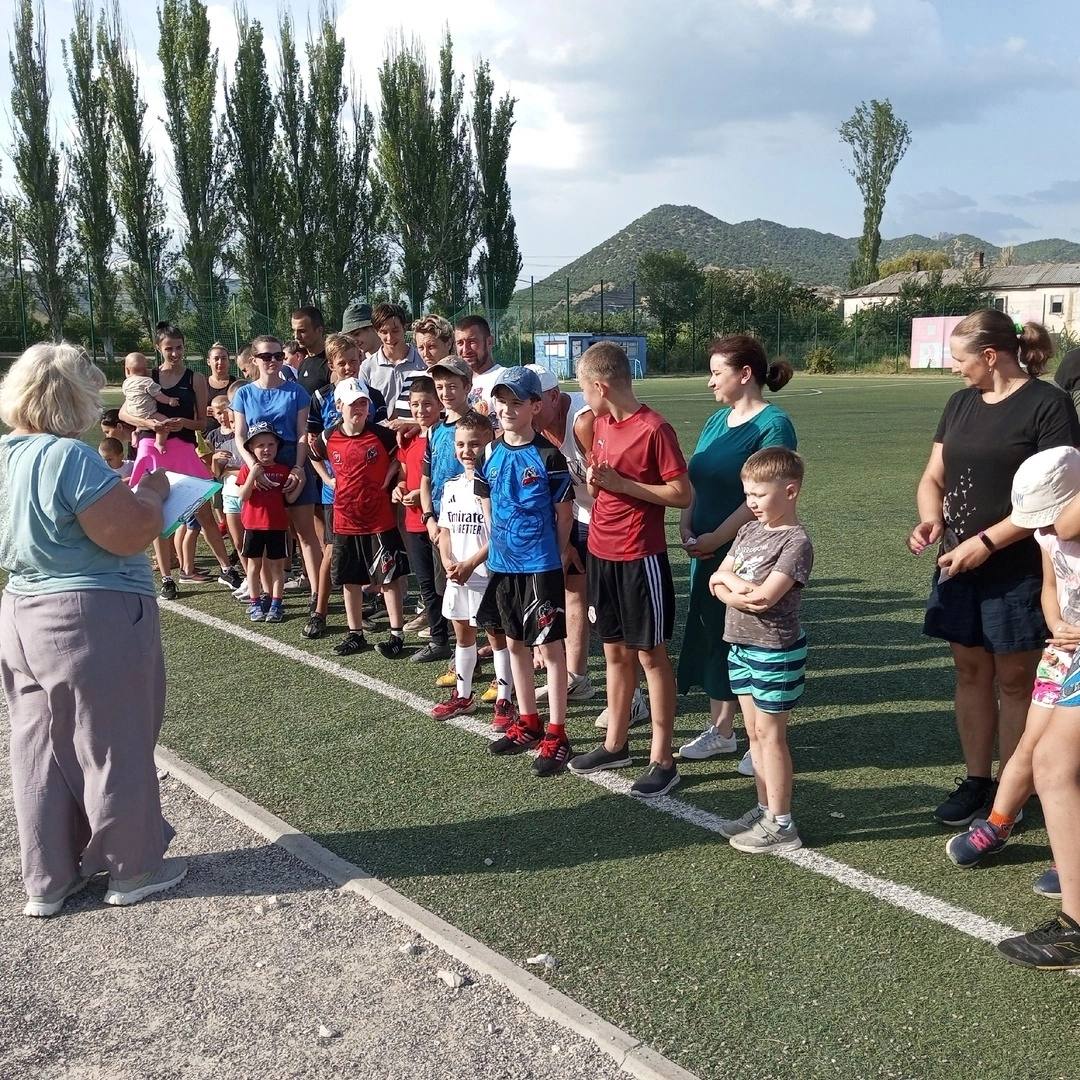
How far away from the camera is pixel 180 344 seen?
8984 millimetres

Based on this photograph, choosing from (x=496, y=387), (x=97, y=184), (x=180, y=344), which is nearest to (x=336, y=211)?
(x=97, y=184)

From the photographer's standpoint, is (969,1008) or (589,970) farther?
(589,970)

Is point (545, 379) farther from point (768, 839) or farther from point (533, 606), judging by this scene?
point (768, 839)

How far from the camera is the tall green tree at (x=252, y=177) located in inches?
1770

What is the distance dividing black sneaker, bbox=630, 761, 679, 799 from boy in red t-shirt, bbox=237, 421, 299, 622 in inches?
158

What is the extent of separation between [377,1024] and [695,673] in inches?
100

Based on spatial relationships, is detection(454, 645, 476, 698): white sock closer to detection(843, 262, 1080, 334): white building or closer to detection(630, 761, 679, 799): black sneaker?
detection(630, 761, 679, 799): black sneaker

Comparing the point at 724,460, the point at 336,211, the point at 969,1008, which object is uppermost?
the point at 336,211

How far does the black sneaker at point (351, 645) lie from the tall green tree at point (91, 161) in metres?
40.2

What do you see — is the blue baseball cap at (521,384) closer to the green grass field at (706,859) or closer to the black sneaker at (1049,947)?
the green grass field at (706,859)

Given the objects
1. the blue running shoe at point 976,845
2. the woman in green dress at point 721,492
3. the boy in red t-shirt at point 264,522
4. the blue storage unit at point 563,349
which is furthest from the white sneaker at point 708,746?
the blue storage unit at point 563,349

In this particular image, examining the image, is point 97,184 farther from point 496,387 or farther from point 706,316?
point 496,387

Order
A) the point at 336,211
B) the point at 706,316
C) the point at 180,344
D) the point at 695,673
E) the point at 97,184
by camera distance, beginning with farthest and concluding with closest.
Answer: the point at 706,316
the point at 336,211
the point at 97,184
the point at 180,344
the point at 695,673

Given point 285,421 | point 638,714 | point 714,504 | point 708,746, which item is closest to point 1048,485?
point 714,504
